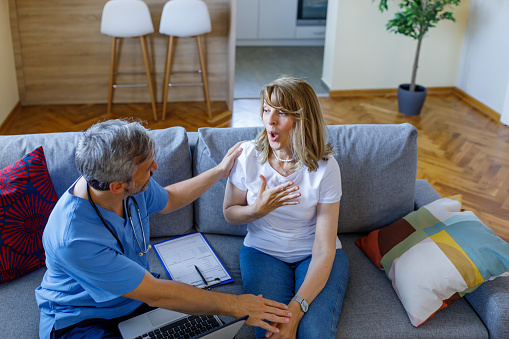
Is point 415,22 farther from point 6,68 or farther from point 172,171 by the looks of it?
point 6,68

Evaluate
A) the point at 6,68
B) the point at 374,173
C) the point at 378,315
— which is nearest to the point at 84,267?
the point at 378,315

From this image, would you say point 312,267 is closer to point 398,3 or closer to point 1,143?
point 1,143

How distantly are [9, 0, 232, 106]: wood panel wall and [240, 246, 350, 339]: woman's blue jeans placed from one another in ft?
9.71

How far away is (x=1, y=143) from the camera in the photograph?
209 centimetres

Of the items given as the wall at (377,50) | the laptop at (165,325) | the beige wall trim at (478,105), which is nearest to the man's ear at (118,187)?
the laptop at (165,325)

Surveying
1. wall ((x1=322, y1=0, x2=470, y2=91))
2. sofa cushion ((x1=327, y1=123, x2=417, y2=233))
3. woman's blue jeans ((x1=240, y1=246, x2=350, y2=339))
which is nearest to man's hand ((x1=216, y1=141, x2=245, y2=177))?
woman's blue jeans ((x1=240, y1=246, x2=350, y2=339))

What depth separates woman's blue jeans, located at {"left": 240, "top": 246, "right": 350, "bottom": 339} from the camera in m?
1.71

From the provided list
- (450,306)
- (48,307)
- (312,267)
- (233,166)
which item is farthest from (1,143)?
(450,306)

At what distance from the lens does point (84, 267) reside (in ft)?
4.80

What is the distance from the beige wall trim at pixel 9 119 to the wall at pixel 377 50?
296 cm

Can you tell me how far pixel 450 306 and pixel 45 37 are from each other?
4.00 meters

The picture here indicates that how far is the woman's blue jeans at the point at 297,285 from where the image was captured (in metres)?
1.71

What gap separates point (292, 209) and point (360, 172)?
398mm

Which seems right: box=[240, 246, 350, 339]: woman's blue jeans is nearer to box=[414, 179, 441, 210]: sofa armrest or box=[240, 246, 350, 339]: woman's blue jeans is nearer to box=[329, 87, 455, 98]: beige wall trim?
box=[414, 179, 441, 210]: sofa armrest
